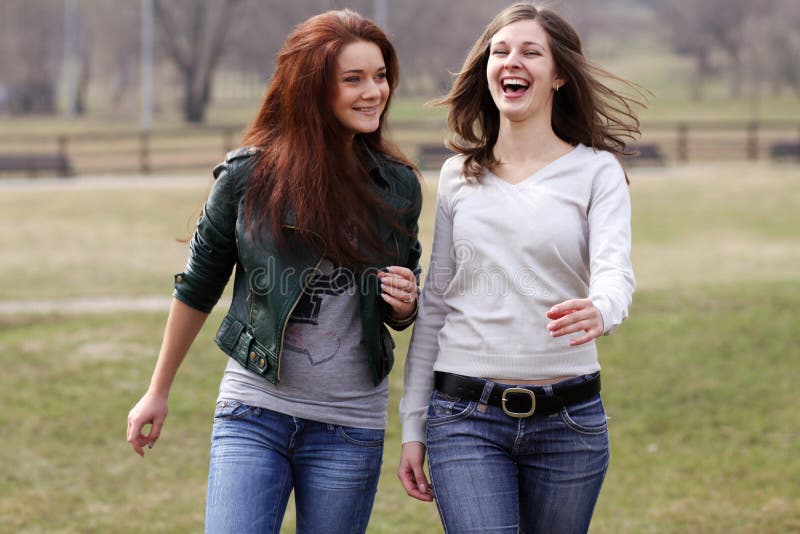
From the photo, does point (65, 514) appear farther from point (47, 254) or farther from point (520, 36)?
point (47, 254)

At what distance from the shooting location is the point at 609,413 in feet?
25.6

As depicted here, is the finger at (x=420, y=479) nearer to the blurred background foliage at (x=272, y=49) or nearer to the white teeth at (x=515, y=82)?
the white teeth at (x=515, y=82)

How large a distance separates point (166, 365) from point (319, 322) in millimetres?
508

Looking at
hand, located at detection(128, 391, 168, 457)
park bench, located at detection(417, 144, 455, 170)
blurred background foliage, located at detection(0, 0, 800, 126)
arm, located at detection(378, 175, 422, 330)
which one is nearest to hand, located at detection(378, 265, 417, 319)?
arm, located at detection(378, 175, 422, 330)

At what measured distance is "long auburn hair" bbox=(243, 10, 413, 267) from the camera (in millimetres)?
3053

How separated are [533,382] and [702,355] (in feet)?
20.7

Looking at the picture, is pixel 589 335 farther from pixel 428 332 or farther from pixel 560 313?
pixel 428 332

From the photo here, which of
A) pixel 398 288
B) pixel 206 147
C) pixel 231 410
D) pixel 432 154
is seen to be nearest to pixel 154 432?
pixel 231 410

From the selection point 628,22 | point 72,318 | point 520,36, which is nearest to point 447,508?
point 520,36

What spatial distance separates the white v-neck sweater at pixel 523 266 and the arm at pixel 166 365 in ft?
2.08

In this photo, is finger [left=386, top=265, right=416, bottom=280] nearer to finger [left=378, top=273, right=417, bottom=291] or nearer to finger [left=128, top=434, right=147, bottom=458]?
finger [left=378, top=273, right=417, bottom=291]

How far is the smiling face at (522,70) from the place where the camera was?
10.2 feet

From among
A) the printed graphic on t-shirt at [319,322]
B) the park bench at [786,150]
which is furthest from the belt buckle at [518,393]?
the park bench at [786,150]

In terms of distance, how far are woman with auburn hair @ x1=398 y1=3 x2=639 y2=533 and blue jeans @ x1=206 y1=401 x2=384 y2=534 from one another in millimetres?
160
